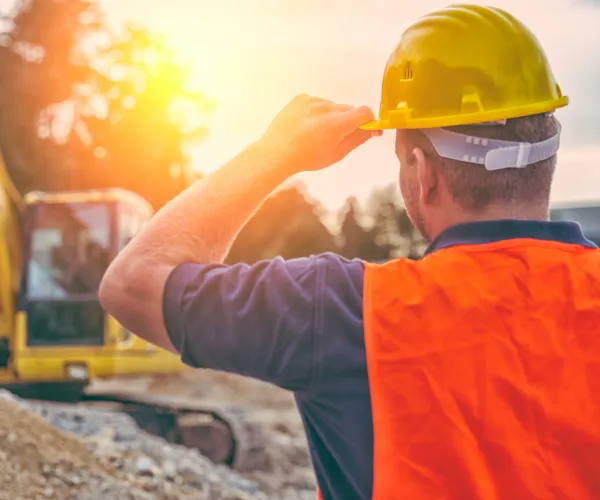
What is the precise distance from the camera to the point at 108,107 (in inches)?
1056

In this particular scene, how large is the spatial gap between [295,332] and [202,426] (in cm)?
875

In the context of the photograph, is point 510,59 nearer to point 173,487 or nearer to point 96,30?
point 173,487

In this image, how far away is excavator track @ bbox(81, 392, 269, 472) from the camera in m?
9.52

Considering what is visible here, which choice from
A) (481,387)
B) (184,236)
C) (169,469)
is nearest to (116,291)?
(184,236)

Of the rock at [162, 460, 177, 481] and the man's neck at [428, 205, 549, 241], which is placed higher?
the man's neck at [428, 205, 549, 241]

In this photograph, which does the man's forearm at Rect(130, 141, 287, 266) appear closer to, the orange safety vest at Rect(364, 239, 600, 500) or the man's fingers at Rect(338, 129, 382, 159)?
the man's fingers at Rect(338, 129, 382, 159)

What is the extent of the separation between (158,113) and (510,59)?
83.1 feet

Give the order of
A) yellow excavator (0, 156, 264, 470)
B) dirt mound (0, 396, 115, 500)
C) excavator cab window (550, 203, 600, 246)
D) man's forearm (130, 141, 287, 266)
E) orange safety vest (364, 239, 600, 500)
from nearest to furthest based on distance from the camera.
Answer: orange safety vest (364, 239, 600, 500)
man's forearm (130, 141, 287, 266)
dirt mound (0, 396, 115, 500)
yellow excavator (0, 156, 264, 470)
excavator cab window (550, 203, 600, 246)

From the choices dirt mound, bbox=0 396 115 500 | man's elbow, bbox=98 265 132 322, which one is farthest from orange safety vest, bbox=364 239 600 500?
dirt mound, bbox=0 396 115 500

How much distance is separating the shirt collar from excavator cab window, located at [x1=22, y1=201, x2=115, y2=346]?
8.52 metres

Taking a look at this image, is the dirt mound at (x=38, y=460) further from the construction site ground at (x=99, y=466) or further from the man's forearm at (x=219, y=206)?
the man's forearm at (x=219, y=206)

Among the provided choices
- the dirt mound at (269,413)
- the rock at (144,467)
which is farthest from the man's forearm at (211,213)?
the dirt mound at (269,413)

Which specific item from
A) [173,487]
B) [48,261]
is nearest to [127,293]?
[173,487]

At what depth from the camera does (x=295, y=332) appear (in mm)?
1407
